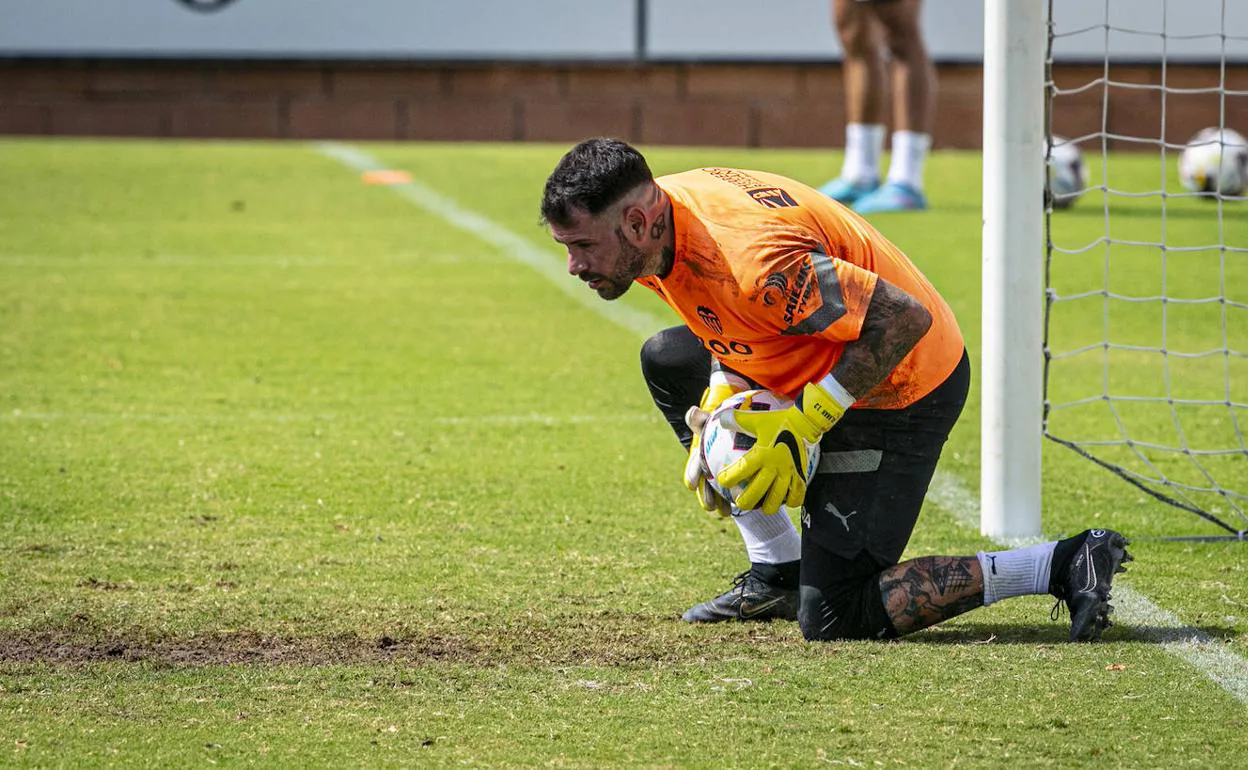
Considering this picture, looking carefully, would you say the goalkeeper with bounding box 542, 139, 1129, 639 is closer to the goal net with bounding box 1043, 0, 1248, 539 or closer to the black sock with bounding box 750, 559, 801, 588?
the black sock with bounding box 750, 559, 801, 588

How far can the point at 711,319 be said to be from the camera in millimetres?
3879

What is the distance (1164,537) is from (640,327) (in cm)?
383

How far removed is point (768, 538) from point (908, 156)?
287 inches

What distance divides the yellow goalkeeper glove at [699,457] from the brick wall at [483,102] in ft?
42.6

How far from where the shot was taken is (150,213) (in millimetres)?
11703

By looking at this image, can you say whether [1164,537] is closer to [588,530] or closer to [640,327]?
[588,530]

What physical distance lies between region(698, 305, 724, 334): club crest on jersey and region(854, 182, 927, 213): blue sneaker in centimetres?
754

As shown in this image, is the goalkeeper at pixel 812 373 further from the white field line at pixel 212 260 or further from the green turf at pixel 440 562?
the white field line at pixel 212 260

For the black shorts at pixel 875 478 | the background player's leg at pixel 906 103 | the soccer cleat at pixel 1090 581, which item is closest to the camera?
the soccer cleat at pixel 1090 581

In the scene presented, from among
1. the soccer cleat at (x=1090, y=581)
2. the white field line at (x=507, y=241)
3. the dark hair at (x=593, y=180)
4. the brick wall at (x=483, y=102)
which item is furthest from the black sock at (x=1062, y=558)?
the brick wall at (x=483, y=102)

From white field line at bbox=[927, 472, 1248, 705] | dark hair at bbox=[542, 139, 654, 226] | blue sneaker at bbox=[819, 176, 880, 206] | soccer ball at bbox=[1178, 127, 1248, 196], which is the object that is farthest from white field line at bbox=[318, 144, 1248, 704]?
soccer ball at bbox=[1178, 127, 1248, 196]

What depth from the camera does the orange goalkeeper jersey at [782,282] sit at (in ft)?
12.0

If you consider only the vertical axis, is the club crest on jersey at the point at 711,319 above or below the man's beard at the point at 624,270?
below

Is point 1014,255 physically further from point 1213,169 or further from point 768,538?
point 1213,169
